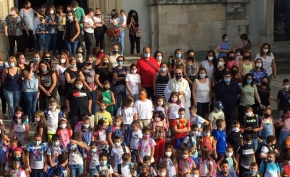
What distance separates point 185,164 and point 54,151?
2305 millimetres

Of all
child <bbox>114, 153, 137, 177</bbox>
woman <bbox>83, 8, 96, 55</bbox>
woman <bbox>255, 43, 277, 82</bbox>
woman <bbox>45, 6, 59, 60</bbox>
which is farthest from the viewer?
woman <bbox>83, 8, 96, 55</bbox>

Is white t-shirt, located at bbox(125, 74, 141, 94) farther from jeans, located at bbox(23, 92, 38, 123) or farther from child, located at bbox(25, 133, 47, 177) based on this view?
child, located at bbox(25, 133, 47, 177)

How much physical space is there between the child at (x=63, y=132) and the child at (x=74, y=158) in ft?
0.59

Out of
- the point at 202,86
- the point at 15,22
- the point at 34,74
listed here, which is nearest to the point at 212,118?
the point at 202,86

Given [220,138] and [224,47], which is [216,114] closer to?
[220,138]

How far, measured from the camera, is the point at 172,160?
1317cm

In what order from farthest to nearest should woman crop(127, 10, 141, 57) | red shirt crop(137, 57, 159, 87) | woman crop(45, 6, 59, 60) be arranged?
1. woman crop(127, 10, 141, 57)
2. woman crop(45, 6, 59, 60)
3. red shirt crop(137, 57, 159, 87)

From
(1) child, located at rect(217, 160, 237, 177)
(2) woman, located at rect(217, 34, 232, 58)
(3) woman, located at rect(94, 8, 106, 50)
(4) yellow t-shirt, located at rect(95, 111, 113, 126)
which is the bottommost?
(1) child, located at rect(217, 160, 237, 177)

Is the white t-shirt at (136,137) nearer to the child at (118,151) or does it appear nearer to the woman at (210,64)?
the child at (118,151)

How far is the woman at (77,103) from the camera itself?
1412 cm

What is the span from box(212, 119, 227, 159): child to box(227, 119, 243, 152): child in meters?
0.17

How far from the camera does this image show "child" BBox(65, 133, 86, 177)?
13031 mm

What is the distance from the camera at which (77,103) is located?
1412 cm

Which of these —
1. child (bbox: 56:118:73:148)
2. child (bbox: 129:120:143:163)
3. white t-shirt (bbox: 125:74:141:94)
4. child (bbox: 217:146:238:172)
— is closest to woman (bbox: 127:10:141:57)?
white t-shirt (bbox: 125:74:141:94)
